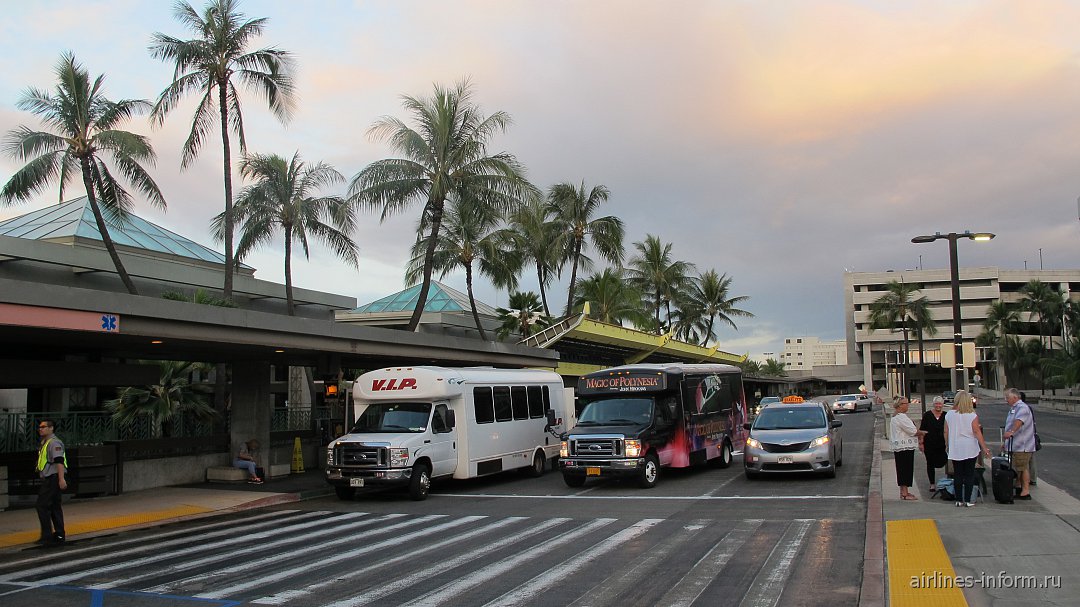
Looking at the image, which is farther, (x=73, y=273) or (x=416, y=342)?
(x=73, y=273)

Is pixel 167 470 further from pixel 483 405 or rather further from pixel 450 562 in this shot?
pixel 450 562

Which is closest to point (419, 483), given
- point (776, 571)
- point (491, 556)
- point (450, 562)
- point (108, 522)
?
point (108, 522)

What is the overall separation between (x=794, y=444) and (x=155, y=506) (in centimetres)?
1318

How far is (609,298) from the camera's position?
181 feet

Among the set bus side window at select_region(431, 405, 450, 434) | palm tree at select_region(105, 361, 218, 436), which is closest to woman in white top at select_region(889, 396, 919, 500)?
bus side window at select_region(431, 405, 450, 434)

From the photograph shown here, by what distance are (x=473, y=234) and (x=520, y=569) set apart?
28248 millimetres

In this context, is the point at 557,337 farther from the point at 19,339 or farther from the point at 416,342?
the point at 19,339

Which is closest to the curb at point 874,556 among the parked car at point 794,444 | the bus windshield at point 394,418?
the parked car at point 794,444

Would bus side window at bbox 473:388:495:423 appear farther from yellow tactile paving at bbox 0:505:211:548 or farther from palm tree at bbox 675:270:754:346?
palm tree at bbox 675:270:754:346

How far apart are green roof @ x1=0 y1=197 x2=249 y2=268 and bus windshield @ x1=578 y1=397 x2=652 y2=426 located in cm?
2148

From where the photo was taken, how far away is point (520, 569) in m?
9.66

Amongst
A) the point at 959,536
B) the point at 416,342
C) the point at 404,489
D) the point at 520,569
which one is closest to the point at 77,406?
the point at 416,342

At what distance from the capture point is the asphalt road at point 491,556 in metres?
8.49

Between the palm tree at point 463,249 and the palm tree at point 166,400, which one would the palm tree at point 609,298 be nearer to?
the palm tree at point 463,249
